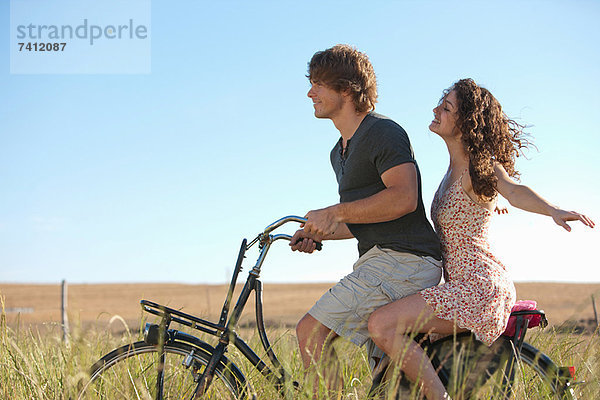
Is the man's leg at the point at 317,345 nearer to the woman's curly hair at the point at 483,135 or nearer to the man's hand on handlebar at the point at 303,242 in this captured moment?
the man's hand on handlebar at the point at 303,242

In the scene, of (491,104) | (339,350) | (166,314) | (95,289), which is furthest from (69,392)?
(95,289)

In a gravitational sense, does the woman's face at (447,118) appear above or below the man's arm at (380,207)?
above

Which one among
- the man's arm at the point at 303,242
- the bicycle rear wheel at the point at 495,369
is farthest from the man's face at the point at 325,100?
the bicycle rear wheel at the point at 495,369

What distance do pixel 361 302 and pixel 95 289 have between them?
3688 cm

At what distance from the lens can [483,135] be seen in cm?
321

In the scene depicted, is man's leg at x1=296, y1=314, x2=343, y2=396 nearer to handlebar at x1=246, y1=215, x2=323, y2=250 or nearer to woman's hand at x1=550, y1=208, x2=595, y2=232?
handlebar at x1=246, y1=215, x2=323, y2=250

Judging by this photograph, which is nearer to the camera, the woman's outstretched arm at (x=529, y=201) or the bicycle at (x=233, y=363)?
the woman's outstretched arm at (x=529, y=201)

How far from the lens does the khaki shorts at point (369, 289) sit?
2932mm

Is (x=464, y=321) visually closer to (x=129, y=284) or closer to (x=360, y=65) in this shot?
(x=360, y=65)

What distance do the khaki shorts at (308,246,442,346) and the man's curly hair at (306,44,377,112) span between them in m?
0.78

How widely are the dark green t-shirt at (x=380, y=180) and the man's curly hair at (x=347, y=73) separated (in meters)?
0.11

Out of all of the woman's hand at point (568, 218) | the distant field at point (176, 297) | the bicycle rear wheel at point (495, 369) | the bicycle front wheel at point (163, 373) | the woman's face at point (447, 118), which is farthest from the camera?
the distant field at point (176, 297)

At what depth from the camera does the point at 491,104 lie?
3275mm

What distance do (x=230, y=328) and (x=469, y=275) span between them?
1170mm
